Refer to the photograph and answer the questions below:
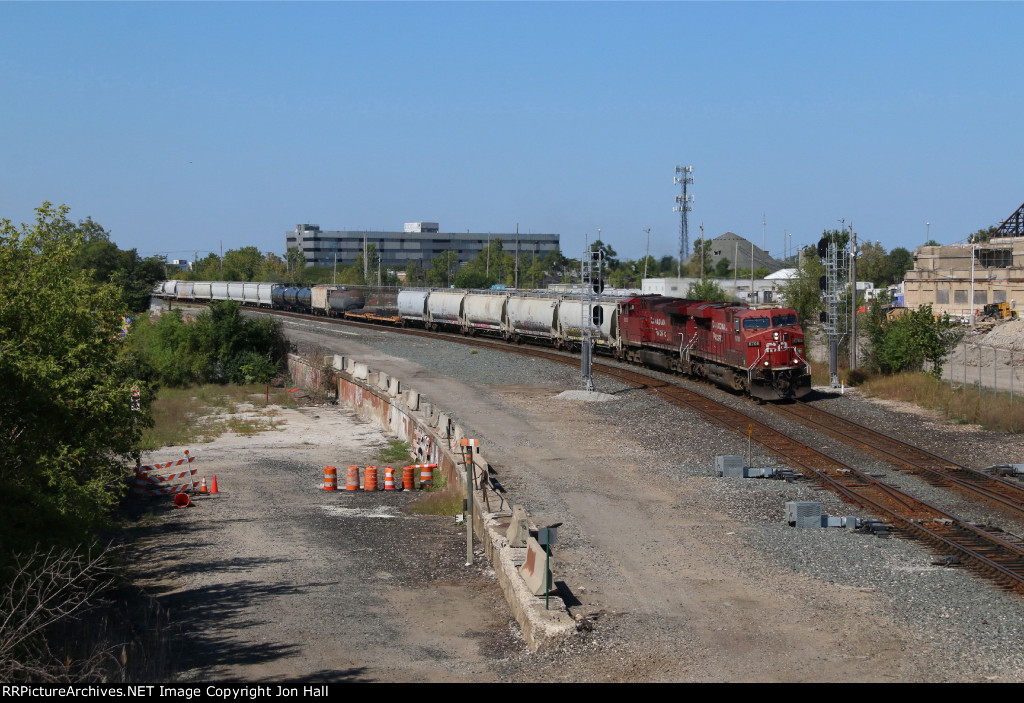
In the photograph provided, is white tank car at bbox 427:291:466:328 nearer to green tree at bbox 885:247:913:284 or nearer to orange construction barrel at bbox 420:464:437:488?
orange construction barrel at bbox 420:464:437:488

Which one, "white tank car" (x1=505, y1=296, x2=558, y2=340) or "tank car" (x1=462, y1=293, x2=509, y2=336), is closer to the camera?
"white tank car" (x1=505, y1=296, x2=558, y2=340)

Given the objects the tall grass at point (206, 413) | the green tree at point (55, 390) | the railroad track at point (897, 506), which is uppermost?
the green tree at point (55, 390)

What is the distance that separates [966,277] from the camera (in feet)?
266

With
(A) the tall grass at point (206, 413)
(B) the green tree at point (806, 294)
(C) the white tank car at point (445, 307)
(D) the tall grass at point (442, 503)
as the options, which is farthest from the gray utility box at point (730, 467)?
(C) the white tank car at point (445, 307)

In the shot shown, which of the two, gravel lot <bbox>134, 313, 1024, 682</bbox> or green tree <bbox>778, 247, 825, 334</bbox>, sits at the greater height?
green tree <bbox>778, 247, 825, 334</bbox>

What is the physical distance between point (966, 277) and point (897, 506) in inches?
2730

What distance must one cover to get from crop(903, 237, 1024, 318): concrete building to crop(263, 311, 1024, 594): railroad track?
53057 millimetres

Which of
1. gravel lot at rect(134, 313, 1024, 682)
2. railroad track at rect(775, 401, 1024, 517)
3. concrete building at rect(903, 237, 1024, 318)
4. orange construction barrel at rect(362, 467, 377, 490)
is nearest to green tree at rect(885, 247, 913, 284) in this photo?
concrete building at rect(903, 237, 1024, 318)

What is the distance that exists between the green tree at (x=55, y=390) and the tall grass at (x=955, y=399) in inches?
902

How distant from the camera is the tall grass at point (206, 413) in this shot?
35.9m

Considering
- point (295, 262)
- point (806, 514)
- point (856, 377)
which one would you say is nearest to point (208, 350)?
point (856, 377)

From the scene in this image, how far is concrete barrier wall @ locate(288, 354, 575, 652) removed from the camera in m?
13.0

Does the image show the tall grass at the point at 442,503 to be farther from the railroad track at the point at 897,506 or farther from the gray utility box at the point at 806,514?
the gray utility box at the point at 806,514

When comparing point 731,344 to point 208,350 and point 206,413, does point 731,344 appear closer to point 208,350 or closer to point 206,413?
point 206,413
